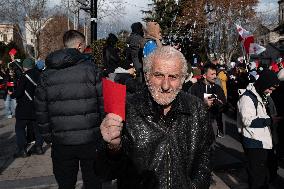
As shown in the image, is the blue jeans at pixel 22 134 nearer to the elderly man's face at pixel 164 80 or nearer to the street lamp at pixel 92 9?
the street lamp at pixel 92 9

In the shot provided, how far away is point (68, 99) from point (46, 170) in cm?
361

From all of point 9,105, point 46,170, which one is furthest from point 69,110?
point 9,105

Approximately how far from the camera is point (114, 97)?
2.03 meters

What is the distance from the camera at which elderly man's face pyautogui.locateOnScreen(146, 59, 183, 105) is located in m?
2.57

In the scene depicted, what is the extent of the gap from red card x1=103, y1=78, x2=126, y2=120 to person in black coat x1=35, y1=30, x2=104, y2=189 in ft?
7.62

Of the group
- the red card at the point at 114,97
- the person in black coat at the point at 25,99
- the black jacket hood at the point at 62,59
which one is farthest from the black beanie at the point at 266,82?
the person in black coat at the point at 25,99

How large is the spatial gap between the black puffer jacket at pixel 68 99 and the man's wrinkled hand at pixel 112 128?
2169 mm

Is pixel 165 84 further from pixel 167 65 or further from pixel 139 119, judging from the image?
pixel 139 119

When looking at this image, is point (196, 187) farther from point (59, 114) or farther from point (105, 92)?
point (59, 114)

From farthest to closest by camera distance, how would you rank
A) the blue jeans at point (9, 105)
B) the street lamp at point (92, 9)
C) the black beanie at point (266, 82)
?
the blue jeans at point (9, 105), the street lamp at point (92, 9), the black beanie at point (266, 82)

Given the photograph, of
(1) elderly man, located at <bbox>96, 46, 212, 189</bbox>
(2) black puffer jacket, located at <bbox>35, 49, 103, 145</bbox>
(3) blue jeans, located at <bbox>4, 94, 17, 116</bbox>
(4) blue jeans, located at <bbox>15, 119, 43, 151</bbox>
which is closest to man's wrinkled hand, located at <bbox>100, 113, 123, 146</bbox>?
(1) elderly man, located at <bbox>96, 46, 212, 189</bbox>

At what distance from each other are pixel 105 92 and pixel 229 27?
121 ft

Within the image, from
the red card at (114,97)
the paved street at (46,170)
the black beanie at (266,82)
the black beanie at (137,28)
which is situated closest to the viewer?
the red card at (114,97)

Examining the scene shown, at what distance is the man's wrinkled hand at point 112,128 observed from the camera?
82.1 inches
